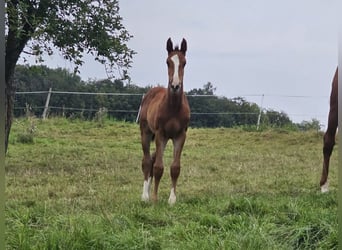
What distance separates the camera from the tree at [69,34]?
22.1ft

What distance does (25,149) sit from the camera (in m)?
8.91

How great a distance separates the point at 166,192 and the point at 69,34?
3.03 meters

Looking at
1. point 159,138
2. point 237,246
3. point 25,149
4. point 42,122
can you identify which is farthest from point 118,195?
point 42,122

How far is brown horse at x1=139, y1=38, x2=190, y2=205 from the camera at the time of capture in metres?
4.71

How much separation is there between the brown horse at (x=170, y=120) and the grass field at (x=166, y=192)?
0.24m

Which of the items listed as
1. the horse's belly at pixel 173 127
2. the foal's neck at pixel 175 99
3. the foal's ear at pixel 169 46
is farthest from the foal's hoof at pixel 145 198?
the foal's ear at pixel 169 46

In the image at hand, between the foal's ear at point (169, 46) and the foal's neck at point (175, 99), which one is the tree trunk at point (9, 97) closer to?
the foal's neck at point (175, 99)

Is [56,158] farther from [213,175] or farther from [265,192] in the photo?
[265,192]

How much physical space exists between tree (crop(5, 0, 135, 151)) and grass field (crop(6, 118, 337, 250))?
147 centimetres

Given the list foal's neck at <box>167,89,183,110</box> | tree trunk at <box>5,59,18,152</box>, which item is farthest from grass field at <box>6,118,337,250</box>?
foal's neck at <box>167,89,183,110</box>

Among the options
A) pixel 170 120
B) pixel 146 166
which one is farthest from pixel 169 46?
pixel 146 166

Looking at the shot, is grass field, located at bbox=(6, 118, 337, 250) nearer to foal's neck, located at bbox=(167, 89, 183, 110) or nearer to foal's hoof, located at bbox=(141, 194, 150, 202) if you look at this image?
foal's hoof, located at bbox=(141, 194, 150, 202)

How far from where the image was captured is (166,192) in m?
5.62

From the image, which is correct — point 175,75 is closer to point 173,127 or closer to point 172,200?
point 173,127
